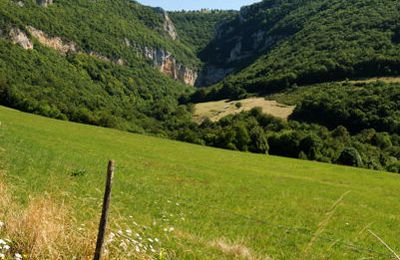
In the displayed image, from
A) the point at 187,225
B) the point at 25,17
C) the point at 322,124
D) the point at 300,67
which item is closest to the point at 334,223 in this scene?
the point at 187,225

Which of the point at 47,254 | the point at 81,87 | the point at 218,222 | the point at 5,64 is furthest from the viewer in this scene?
the point at 81,87

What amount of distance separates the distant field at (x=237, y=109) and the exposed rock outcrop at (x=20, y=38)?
2489 inches

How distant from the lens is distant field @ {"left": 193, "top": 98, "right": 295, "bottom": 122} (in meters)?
142

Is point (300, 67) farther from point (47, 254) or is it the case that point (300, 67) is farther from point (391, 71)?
point (47, 254)

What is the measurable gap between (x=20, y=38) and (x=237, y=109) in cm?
7786

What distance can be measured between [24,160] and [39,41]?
17423 cm

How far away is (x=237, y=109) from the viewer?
155250 millimetres

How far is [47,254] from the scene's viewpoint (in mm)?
7836

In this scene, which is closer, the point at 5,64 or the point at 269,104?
the point at 5,64

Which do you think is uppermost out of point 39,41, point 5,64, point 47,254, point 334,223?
point 39,41

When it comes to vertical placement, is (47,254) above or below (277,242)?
above

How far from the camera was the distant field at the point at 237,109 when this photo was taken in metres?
142

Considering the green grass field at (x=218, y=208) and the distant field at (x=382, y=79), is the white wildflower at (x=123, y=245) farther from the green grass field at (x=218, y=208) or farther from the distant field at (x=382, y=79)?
the distant field at (x=382, y=79)

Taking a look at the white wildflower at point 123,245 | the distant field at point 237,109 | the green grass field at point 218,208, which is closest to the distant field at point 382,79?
the distant field at point 237,109
